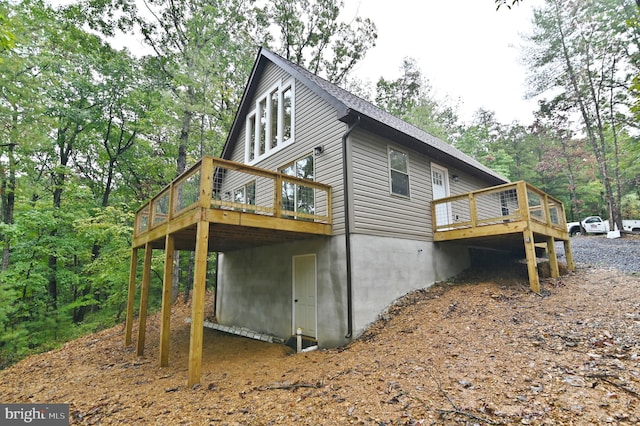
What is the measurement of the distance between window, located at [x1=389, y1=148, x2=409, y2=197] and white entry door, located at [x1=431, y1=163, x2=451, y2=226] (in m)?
1.42

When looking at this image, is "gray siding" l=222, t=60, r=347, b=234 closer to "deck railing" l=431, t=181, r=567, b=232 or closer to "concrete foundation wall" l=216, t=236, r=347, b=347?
"concrete foundation wall" l=216, t=236, r=347, b=347

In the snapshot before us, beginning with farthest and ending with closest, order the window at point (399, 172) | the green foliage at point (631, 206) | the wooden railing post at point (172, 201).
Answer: the green foliage at point (631, 206)
the window at point (399, 172)
the wooden railing post at point (172, 201)

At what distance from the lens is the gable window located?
9102 millimetres

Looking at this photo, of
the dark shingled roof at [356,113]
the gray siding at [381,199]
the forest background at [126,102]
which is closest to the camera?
the dark shingled roof at [356,113]

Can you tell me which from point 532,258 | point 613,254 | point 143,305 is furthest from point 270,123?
point 613,254

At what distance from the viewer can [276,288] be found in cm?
820

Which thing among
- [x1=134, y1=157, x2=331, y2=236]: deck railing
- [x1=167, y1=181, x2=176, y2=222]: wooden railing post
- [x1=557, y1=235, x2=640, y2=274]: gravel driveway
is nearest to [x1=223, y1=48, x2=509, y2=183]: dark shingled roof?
[x1=134, y1=157, x2=331, y2=236]: deck railing

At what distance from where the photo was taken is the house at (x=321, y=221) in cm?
580

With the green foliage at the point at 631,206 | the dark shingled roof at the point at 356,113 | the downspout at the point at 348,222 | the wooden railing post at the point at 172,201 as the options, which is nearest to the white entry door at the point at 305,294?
the downspout at the point at 348,222

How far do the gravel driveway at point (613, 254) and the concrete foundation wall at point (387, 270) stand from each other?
16.5 ft

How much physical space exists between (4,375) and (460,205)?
12.8 meters

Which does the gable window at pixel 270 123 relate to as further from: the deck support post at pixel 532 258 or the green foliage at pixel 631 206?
the green foliage at pixel 631 206

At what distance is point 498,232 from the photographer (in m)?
7.29

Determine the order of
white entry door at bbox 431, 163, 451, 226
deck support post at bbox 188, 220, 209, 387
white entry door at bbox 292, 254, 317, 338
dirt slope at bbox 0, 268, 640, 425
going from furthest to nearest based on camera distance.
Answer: white entry door at bbox 431, 163, 451, 226 → white entry door at bbox 292, 254, 317, 338 → deck support post at bbox 188, 220, 209, 387 → dirt slope at bbox 0, 268, 640, 425
